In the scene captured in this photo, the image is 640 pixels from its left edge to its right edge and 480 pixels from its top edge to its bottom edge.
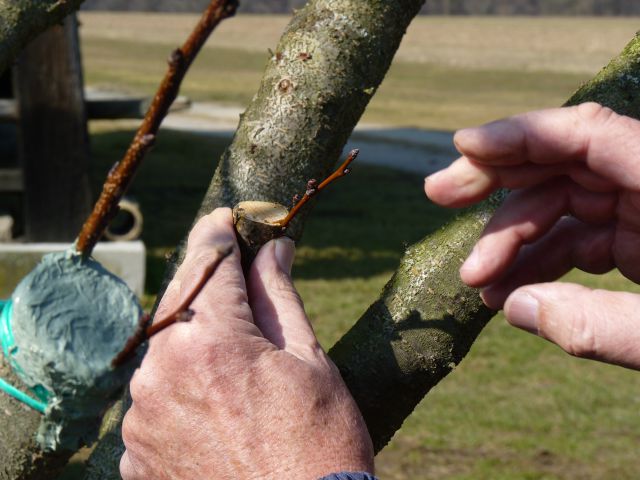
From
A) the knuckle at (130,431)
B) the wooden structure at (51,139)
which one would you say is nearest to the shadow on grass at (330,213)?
the wooden structure at (51,139)

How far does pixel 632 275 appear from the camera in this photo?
57.7 inches

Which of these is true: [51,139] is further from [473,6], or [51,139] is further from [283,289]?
[473,6]

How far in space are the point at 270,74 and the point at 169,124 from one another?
622 inches

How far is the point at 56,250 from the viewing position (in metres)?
6.78

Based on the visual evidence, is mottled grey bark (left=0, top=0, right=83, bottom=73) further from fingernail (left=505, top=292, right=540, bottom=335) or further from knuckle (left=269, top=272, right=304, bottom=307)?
fingernail (left=505, top=292, right=540, bottom=335)

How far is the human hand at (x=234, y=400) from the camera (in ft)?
4.36

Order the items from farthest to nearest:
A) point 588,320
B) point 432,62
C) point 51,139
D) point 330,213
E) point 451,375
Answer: point 432,62, point 330,213, point 51,139, point 451,375, point 588,320

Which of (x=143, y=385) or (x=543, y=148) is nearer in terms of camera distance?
(x=543, y=148)

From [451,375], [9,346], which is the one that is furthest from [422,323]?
[451,375]

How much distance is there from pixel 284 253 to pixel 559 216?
0.43 m

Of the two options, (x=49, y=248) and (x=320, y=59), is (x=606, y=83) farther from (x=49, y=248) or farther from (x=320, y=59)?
(x=49, y=248)

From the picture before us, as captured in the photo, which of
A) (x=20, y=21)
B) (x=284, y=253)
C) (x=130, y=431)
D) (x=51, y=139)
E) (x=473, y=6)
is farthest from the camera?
(x=473, y=6)

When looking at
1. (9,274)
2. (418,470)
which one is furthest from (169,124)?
(418,470)

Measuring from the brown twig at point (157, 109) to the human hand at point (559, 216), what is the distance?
1.22ft
